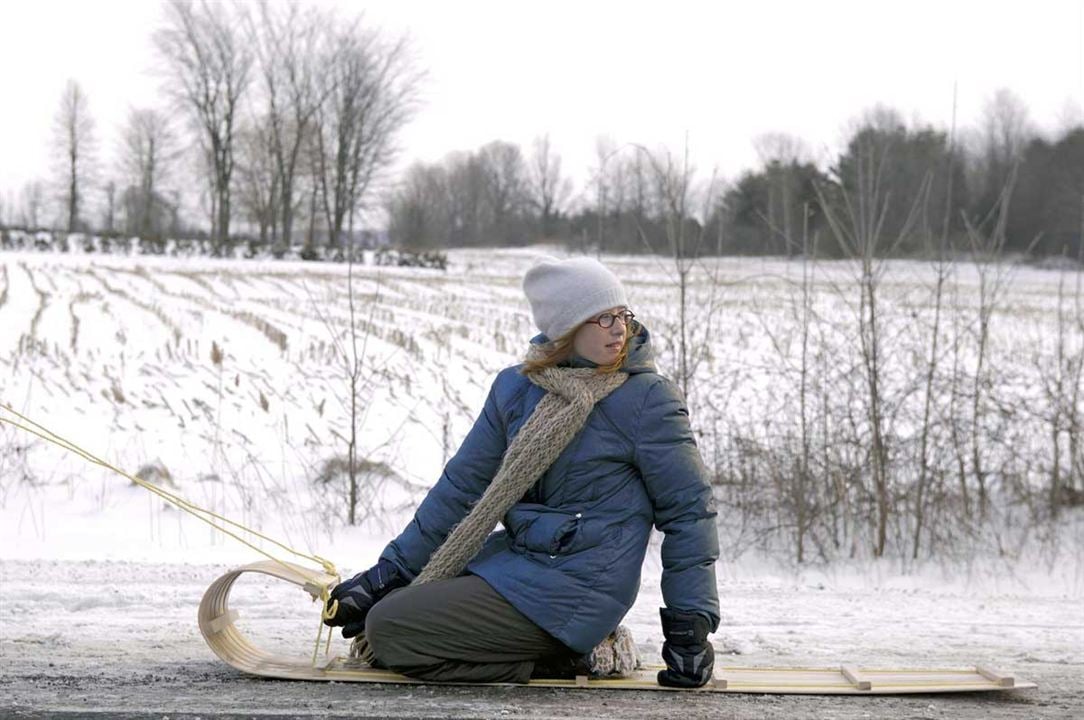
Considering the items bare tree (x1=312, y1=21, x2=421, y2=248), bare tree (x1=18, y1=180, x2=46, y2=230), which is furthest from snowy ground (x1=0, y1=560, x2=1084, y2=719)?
bare tree (x1=18, y1=180, x2=46, y2=230)

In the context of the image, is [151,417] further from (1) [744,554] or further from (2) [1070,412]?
(2) [1070,412]

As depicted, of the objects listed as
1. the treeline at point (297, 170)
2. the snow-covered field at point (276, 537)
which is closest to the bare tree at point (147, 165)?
the treeline at point (297, 170)

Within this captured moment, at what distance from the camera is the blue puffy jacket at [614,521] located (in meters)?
3.85

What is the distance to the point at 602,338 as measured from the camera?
4012 millimetres

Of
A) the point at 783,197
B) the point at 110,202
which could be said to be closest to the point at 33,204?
the point at 110,202

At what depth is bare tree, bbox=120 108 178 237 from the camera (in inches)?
2230

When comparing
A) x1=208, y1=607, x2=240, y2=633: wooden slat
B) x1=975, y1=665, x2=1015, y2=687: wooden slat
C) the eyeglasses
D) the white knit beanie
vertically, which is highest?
the white knit beanie

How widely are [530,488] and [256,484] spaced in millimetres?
4588

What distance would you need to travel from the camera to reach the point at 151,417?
31.5ft

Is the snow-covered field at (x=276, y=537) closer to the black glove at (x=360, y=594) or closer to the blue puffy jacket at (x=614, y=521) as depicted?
the black glove at (x=360, y=594)

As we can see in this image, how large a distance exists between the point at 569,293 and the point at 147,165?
58446mm

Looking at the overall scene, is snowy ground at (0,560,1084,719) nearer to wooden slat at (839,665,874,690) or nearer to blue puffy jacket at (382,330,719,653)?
wooden slat at (839,665,874,690)

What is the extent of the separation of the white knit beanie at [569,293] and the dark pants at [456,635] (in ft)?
3.19

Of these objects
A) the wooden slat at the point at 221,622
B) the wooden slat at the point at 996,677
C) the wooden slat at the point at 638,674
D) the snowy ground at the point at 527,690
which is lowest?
the snowy ground at the point at 527,690
